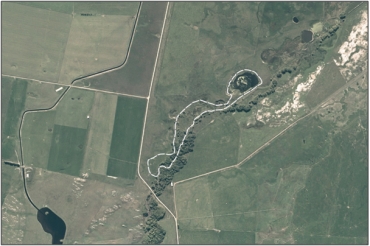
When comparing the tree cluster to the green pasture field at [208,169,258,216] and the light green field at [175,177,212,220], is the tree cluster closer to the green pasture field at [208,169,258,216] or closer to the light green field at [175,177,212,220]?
the light green field at [175,177,212,220]

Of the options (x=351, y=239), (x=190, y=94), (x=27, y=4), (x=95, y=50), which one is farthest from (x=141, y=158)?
(x=351, y=239)

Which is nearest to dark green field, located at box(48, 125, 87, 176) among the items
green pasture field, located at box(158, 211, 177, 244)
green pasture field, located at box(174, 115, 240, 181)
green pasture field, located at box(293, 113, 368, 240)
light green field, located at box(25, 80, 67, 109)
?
light green field, located at box(25, 80, 67, 109)

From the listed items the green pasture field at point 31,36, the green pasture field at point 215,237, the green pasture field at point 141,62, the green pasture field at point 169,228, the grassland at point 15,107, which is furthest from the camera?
the green pasture field at point 169,228

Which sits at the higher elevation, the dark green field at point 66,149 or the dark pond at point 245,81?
the dark pond at point 245,81

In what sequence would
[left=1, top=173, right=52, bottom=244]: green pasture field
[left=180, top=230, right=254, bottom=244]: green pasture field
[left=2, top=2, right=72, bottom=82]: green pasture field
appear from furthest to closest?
[left=180, top=230, right=254, bottom=244]: green pasture field → [left=1, top=173, right=52, bottom=244]: green pasture field → [left=2, top=2, right=72, bottom=82]: green pasture field

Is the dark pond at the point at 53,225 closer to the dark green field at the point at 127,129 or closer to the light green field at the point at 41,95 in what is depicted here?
the dark green field at the point at 127,129

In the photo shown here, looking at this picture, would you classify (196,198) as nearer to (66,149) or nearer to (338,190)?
(66,149)

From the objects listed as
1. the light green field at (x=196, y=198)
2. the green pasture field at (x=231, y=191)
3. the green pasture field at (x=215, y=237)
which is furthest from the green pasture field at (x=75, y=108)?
the green pasture field at (x=215, y=237)
